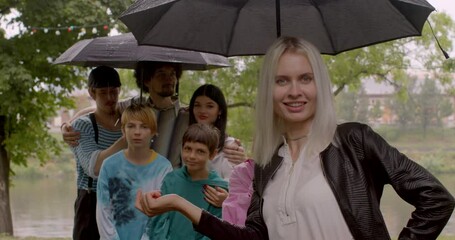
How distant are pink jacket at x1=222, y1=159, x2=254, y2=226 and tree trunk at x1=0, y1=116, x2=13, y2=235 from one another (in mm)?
15343

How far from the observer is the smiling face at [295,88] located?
241 cm

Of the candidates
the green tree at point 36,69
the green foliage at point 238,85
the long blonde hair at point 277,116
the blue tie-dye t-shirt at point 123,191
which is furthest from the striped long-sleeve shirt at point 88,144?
the green foliage at point 238,85

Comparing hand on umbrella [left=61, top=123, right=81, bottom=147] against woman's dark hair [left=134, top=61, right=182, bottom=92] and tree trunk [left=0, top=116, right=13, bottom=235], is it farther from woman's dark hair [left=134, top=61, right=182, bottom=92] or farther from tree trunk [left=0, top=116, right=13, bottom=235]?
tree trunk [left=0, top=116, right=13, bottom=235]

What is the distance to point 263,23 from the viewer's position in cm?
387

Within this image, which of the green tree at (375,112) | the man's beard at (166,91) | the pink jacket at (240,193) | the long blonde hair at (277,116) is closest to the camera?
the long blonde hair at (277,116)

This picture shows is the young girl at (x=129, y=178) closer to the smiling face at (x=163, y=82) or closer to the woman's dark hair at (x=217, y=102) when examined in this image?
the smiling face at (x=163, y=82)

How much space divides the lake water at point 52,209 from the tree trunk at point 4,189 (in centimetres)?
160

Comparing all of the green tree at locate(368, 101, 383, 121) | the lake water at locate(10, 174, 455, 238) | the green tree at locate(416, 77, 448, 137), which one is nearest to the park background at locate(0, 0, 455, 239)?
the lake water at locate(10, 174, 455, 238)

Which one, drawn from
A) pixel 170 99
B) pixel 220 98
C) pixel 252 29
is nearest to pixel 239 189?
pixel 252 29

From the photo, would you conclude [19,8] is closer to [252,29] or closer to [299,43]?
[252,29]

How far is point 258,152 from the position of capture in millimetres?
2551

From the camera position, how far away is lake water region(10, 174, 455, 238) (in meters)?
20.6

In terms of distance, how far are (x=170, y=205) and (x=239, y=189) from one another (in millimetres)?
786

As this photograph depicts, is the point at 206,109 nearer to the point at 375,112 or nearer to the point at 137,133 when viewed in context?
the point at 137,133
